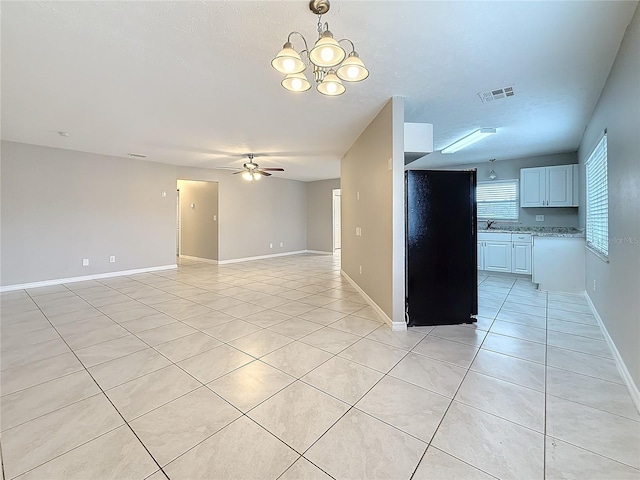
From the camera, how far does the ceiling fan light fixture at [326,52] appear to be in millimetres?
1611

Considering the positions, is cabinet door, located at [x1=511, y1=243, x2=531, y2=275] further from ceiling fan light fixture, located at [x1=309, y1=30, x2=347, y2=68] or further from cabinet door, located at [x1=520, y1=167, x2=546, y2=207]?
ceiling fan light fixture, located at [x1=309, y1=30, x2=347, y2=68]

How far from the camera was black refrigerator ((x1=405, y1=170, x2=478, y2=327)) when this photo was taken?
3295 mm

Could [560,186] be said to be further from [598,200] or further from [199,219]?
[199,219]

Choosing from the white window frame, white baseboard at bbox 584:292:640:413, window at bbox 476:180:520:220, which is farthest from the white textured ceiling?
white baseboard at bbox 584:292:640:413

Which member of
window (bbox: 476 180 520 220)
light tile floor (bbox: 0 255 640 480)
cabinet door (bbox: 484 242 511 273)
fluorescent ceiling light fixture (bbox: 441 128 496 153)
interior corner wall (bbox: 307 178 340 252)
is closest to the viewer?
light tile floor (bbox: 0 255 640 480)

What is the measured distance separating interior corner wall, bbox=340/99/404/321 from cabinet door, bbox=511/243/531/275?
328 cm

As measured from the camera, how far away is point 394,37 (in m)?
2.15

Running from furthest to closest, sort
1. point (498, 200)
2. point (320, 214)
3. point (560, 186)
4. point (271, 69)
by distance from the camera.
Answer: point (320, 214), point (498, 200), point (560, 186), point (271, 69)

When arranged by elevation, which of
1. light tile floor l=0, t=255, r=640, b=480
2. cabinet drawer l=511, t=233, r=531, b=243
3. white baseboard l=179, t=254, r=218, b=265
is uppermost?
cabinet drawer l=511, t=233, r=531, b=243

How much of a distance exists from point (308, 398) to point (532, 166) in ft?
22.0

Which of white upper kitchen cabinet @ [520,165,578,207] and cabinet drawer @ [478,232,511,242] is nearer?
white upper kitchen cabinet @ [520,165,578,207]

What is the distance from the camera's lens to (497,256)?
5957 millimetres

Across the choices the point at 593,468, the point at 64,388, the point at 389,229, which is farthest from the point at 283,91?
the point at 593,468

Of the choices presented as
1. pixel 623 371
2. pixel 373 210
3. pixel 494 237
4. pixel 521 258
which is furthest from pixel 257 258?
pixel 623 371
